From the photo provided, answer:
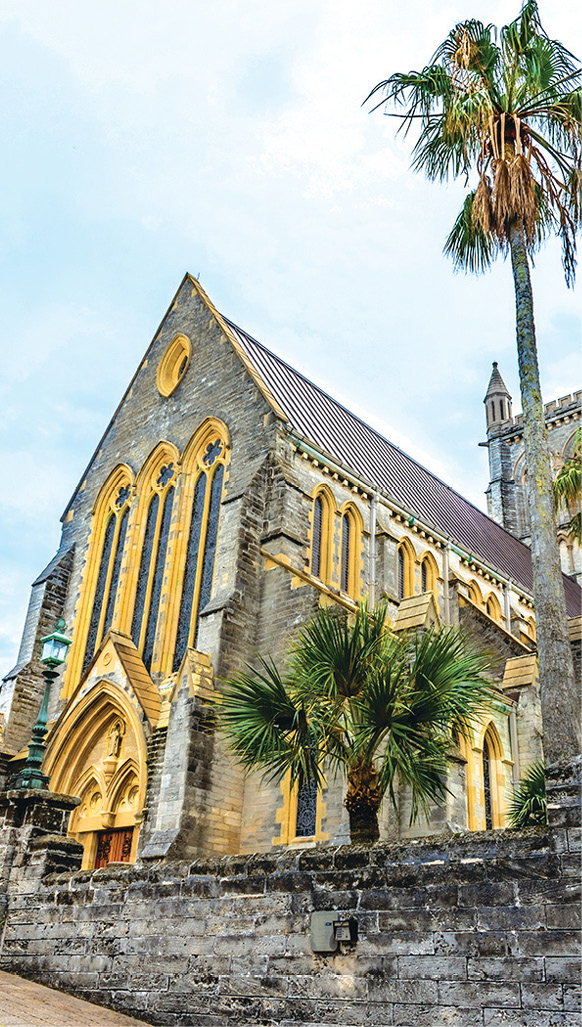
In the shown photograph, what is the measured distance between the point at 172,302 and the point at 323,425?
21.2 feet

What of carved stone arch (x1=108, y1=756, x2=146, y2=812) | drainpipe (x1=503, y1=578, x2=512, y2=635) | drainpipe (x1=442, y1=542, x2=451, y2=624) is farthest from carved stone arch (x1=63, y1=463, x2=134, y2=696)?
drainpipe (x1=503, y1=578, x2=512, y2=635)

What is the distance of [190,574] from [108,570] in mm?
3760

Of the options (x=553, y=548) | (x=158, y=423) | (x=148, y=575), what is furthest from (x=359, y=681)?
(x=158, y=423)

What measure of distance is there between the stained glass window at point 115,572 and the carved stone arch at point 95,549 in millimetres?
123

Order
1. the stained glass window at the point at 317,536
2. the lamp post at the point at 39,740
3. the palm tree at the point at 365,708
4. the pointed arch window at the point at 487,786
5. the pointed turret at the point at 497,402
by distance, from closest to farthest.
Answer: the palm tree at the point at 365,708 < the lamp post at the point at 39,740 < the pointed arch window at the point at 487,786 < the stained glass window at the point at 317,536 < the pointed turret at the point at 497,402

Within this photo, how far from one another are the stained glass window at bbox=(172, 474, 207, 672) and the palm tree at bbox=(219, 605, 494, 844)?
9860 mm

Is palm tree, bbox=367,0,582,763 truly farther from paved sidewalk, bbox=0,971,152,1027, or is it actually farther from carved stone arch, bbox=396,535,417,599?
carved stone arch, bbox=396,535,417,599

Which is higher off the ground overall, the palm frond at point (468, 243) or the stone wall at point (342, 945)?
the palm frond at point (468, 243)

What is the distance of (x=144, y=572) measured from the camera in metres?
24.7

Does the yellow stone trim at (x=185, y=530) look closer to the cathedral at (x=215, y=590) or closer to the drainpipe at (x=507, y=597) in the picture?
the cathedral at (x=215, y=590)

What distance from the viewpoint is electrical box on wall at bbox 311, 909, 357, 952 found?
8.49 m

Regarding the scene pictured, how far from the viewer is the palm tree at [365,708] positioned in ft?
35.8

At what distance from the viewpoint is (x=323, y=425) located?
27438 mm

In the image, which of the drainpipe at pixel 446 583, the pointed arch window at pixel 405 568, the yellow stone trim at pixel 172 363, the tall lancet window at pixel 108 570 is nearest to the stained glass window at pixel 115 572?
the tall lancet window at pixel 108 570
